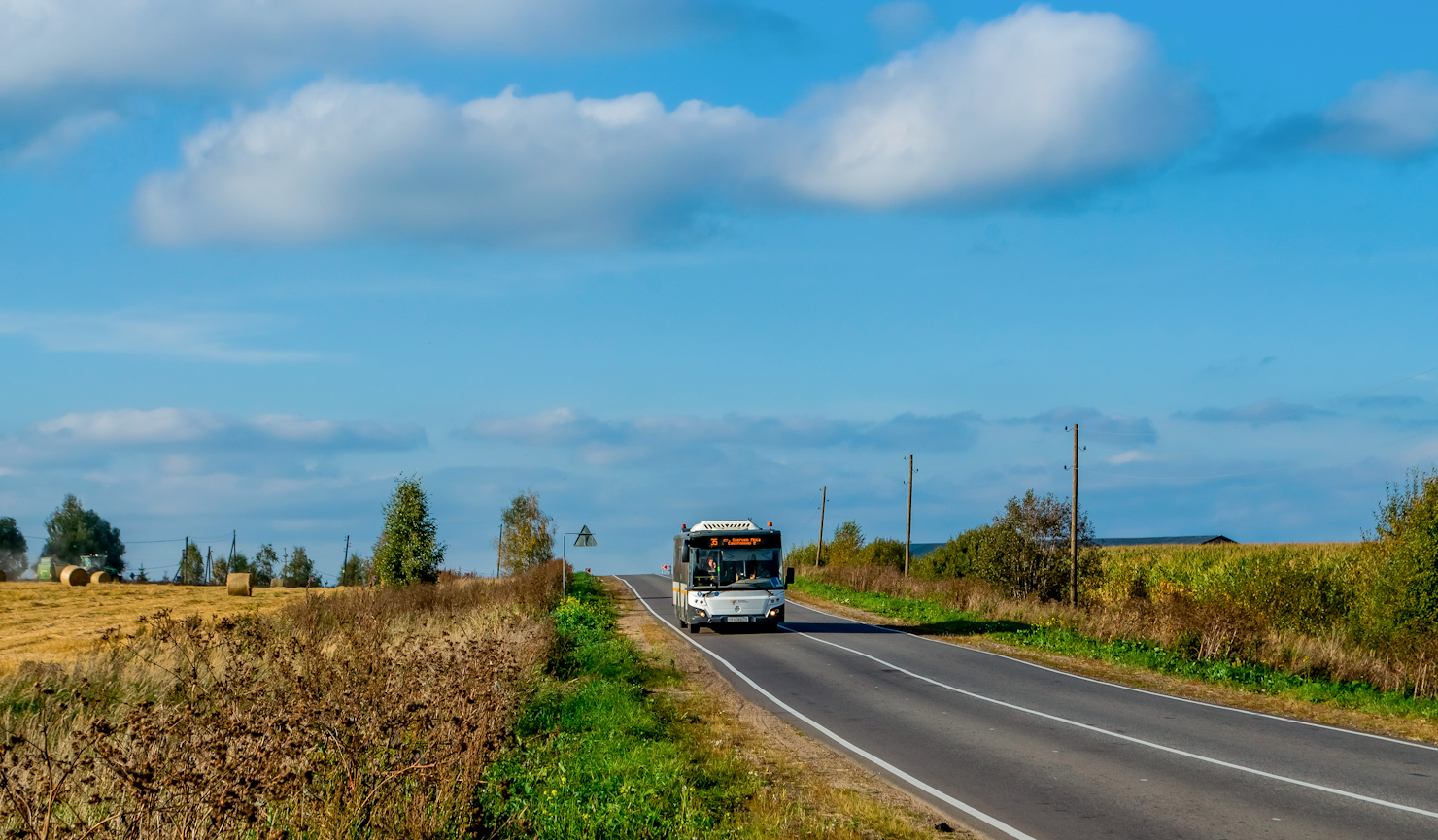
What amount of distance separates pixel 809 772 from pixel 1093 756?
3.67 m

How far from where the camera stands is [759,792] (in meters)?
10.4

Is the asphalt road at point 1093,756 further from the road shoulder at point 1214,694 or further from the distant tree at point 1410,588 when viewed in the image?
the distant tree at point 1410,588

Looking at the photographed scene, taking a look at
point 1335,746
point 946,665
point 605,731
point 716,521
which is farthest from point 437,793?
point 716,521

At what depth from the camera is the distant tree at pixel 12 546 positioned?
99188 millimetres

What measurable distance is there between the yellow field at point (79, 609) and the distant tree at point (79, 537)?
49.4 meters

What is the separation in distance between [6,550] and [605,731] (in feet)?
359

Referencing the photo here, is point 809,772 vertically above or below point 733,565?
below

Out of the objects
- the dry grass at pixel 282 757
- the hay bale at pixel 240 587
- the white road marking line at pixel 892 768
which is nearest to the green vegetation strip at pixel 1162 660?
the white road marking line at pixel 892 768

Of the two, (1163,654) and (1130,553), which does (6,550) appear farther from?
(1163,654)

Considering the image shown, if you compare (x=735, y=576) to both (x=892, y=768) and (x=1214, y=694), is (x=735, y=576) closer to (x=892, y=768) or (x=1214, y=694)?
(x=1214, y=694)

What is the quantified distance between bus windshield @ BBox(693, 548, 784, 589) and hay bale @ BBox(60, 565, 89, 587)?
44.0 m

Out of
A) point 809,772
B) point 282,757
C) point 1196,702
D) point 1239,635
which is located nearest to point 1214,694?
point 1196,702

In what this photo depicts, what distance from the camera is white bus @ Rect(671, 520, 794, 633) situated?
2980 centimetres

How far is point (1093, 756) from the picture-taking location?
42.1ft
